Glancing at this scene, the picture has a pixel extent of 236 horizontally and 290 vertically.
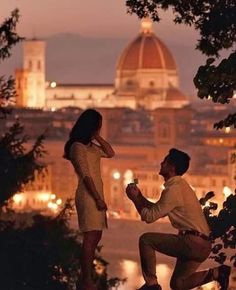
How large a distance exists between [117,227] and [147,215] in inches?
1466

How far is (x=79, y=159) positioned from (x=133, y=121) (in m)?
61.5

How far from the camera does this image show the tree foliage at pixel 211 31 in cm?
700

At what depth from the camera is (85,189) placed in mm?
6965

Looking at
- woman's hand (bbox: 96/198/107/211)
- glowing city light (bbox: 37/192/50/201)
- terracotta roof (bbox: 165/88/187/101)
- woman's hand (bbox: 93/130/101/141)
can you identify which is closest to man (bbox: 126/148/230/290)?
woman's hand (bbox: 96/198/107/211)

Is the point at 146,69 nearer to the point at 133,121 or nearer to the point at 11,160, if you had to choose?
the point at 133,121

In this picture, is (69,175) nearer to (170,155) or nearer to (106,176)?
(106,176)

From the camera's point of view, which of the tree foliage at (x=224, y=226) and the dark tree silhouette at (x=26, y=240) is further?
the dark tree silhouette at (x=26, y=240)

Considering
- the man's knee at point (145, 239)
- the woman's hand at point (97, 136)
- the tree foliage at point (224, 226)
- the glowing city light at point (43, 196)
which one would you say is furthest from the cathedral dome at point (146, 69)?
the man's knee at point (145, 239)

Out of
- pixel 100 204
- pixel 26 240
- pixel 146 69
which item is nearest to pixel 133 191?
pixel 100 204

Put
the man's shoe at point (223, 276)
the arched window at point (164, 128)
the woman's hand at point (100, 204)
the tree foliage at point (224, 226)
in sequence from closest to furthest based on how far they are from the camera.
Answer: the man's shoe at point (223, 276)
the woman's hand at point (100, 204)
the tree foliage at point (224, 226)
the arched window at point (164, 128)

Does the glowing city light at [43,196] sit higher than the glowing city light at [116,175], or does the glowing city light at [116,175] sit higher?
the glowing city light at [116,175]

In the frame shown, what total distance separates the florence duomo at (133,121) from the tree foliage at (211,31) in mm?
22708

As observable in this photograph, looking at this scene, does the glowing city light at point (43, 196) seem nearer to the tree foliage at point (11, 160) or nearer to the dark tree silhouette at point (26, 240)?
the dark tree silhouette at point (26, 240)

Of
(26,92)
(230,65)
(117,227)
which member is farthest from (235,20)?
(26,92)
